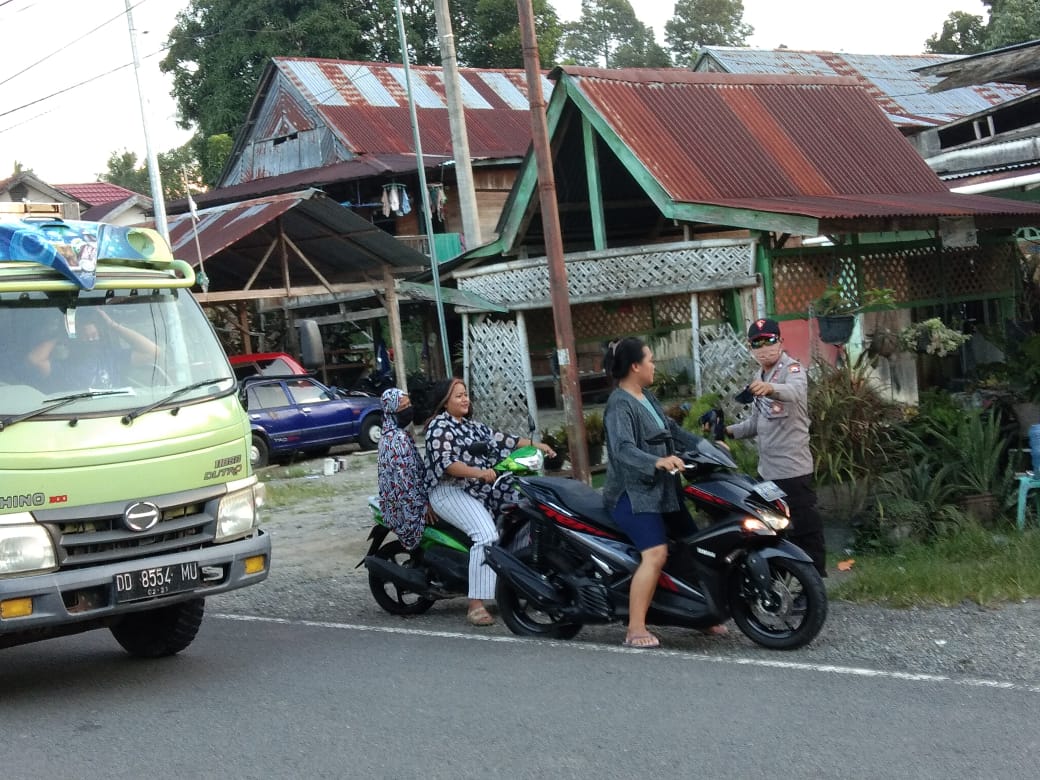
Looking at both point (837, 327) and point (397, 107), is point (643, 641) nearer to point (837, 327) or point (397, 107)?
point (837, 327)

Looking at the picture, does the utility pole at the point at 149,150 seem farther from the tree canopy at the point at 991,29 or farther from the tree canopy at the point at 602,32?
the tree canopy at the point at 602,32

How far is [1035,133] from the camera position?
17562 millimetres

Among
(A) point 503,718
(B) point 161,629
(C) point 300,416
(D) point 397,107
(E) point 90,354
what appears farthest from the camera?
(D) point 397,107

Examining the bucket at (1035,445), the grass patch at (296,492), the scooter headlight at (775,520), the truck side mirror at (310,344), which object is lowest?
the grass patch at (296,492)

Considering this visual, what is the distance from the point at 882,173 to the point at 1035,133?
12.1 ft

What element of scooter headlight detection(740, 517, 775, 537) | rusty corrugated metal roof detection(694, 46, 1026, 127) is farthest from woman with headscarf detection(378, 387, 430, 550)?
rusty corrugated metal roof detection(694, 46, 1026, 127)

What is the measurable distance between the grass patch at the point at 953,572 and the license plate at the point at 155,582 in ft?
13.1

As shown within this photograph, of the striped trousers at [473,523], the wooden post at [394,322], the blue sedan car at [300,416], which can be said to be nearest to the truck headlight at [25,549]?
the striped trousers at [473,523]

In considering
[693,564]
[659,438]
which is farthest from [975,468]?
[659,438]

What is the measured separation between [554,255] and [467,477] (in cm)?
350

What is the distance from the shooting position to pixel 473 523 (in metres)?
7.92

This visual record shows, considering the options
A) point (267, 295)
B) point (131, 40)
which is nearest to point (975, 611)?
point (267, 295)

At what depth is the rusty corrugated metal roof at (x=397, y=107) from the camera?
33375 millimetres

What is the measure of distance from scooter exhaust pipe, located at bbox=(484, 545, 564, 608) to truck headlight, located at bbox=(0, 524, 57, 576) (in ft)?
8.41
